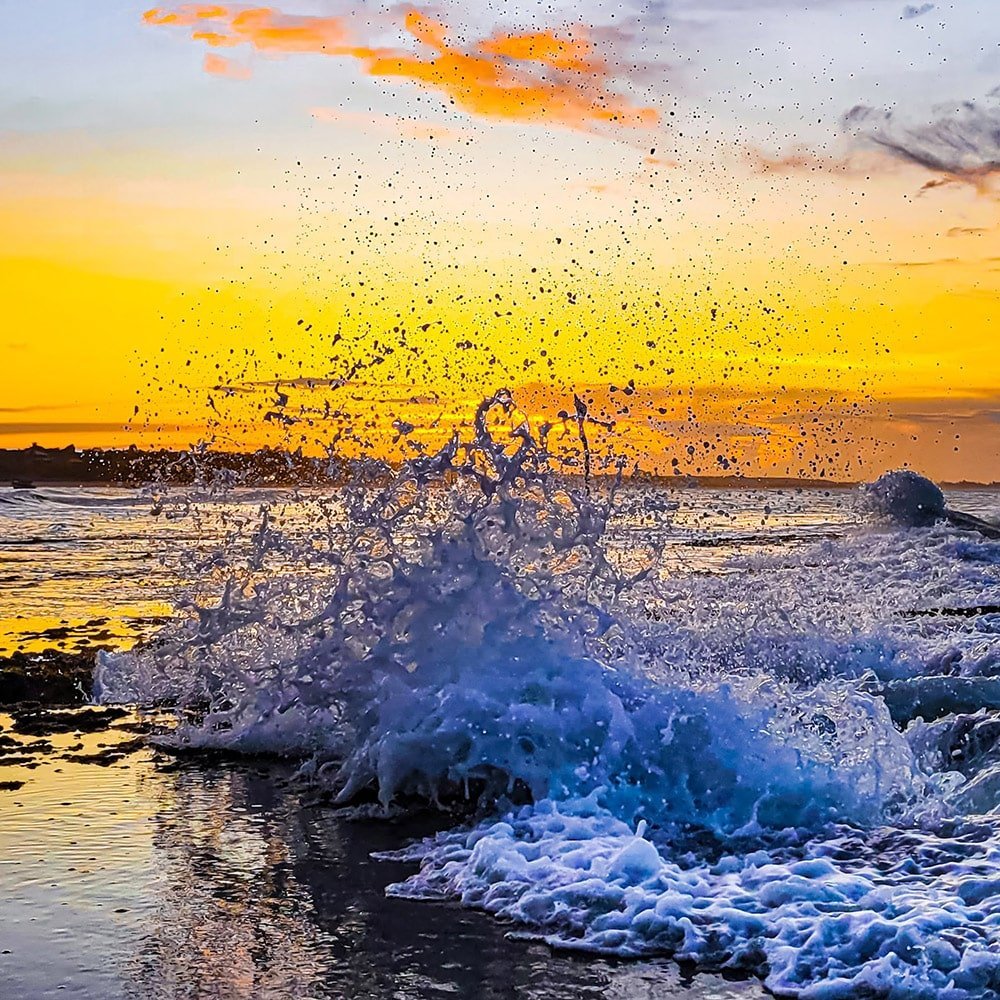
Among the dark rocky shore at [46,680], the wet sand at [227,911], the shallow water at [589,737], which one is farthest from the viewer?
the dark rocky shore at [46,680]

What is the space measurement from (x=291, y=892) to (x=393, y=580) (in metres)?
2.68

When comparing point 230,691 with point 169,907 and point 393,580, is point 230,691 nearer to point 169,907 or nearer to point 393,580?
point 393,580

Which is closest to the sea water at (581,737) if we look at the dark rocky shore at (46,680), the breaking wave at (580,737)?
the breaking wave at (580,737)

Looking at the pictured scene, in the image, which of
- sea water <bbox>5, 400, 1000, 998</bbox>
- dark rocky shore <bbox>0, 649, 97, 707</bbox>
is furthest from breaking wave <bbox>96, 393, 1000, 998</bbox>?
dark rocky shore <bbox>0, 649, 97, 707</bbox>

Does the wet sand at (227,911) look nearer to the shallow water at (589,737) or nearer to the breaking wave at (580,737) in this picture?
the shallow water at (589,737)

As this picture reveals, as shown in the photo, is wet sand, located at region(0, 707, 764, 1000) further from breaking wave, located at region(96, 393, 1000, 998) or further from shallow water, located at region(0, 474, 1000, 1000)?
breaking wave, located at region(96, 393, 1000, 998)

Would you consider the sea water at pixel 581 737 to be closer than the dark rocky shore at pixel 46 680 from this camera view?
Yes

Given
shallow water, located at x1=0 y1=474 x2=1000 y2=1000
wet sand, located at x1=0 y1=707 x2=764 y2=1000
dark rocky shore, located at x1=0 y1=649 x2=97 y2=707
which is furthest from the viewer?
dark rocky shore, located at x1=0 y1=649 x2=97 y2=707

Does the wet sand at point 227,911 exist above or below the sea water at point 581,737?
below

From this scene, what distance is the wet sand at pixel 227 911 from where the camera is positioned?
469 centimetres

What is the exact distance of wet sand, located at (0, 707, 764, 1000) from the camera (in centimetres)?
469

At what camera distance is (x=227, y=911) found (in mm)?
5398

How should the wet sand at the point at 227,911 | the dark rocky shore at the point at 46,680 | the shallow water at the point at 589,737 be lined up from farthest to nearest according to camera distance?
the dark rocky shore at the point at 46,680
the shallow water at the point at 589,737
the wet sand at the point at 227,911

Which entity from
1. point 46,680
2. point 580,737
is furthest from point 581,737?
point 46,680
